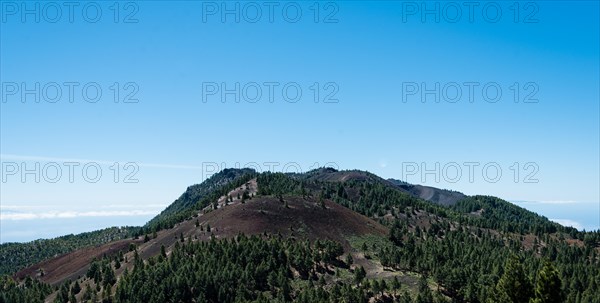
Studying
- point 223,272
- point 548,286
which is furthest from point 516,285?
point 223,272

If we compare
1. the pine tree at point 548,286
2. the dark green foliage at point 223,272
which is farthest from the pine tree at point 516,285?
the dark green foliage at point 223,272

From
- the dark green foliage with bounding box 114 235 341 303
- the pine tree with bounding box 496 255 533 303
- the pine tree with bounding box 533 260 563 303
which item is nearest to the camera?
the pine tree with bounding box 533 260 563 303

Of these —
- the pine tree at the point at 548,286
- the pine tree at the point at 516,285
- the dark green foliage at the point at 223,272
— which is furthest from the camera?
the dark green foliage at the point at 223,272

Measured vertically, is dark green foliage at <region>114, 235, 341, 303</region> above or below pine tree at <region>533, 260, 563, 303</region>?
below

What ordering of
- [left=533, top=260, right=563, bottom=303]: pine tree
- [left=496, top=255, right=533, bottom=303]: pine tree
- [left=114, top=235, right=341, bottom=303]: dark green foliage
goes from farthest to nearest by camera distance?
[left=114, top=235, right=341, bottom=303]: dark green foliage < [left=496, top=255, right=533, bottom=303]: pine tree < [left=533, top=260, right=563, bottom=303]: pine tree

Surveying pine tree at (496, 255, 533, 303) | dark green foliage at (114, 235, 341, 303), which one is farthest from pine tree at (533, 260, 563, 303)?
dark green foliage at (114, 235, 341, 303)

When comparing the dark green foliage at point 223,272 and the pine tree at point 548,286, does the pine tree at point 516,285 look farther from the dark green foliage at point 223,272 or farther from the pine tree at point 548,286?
the dark green foliage at point 223,272

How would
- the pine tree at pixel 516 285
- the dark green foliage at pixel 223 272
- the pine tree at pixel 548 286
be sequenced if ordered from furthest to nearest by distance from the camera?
the dark green foliage at pixel 223 272, the pine tree at pixel 516 285, the pine tree at pixel 548 286

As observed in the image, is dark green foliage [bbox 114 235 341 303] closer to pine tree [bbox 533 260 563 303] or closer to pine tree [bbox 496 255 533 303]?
pine tree [bbox 496 255 533 303]

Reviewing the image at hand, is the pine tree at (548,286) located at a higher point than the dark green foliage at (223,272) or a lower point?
higher

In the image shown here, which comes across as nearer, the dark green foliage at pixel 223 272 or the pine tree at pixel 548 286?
the pine tree at pixel 548 286

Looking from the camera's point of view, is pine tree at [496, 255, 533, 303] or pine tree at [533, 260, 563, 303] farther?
pine tree at [496, 255, 533, 303]

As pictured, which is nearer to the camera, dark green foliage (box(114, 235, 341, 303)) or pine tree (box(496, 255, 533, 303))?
pine tree (box(496, 255, 533, 303))
